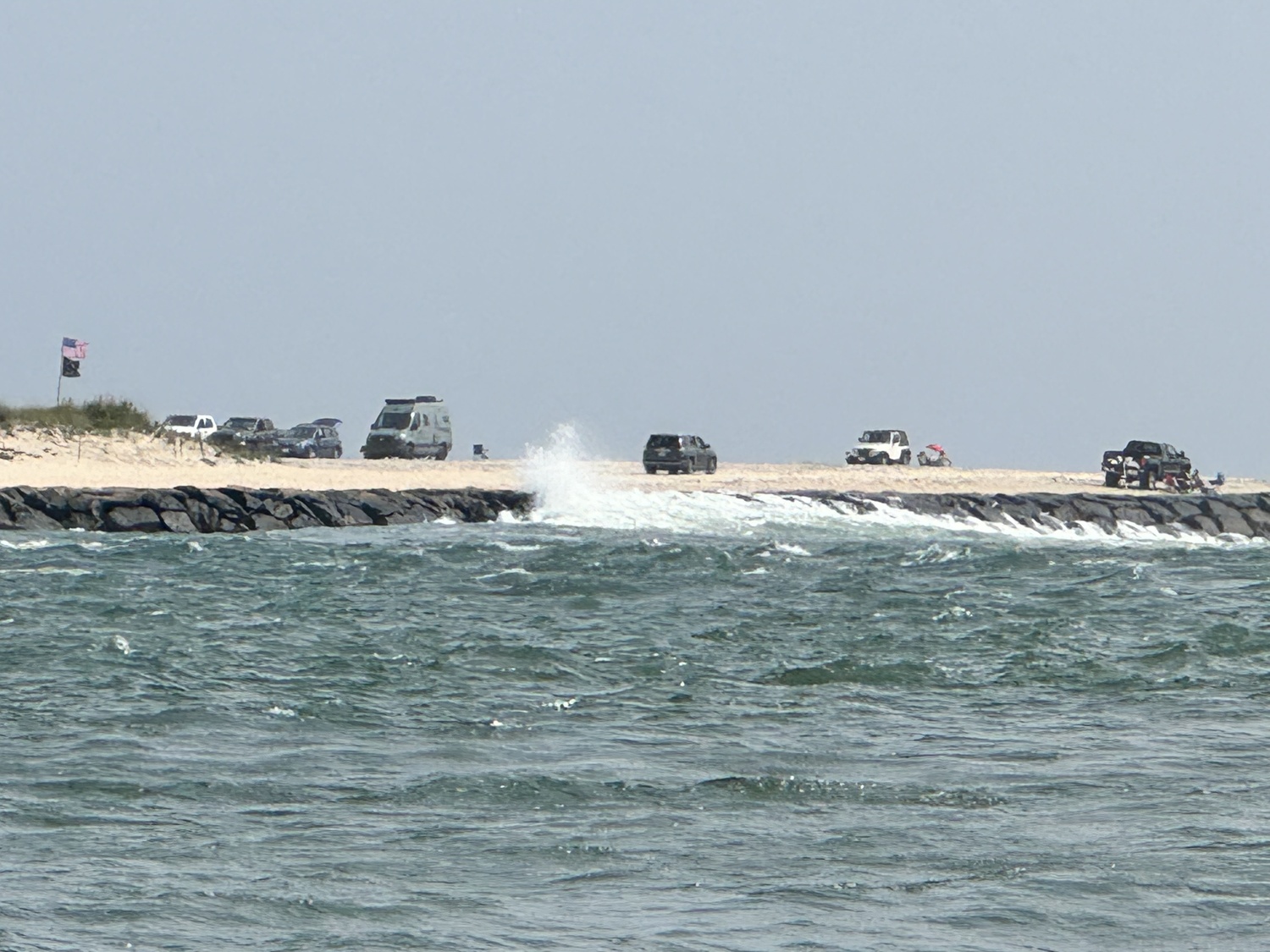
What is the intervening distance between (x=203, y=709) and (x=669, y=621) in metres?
7.56

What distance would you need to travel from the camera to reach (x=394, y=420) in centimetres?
5956

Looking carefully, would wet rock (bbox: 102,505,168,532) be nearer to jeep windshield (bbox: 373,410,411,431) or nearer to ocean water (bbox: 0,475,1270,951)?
ocean water (bbox: 0,475,1270,951)

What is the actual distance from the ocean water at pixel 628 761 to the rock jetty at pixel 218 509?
877 cm

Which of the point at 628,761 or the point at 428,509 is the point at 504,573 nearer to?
the point at 428,509

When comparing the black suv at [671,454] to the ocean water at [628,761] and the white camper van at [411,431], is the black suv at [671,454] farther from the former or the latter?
the ocean water at [628,761]

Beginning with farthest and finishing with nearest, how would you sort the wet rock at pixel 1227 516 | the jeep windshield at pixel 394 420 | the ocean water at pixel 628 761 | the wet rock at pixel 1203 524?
1. the jeep windshield at pixel 394 420
2. the wet rock at pixel 1227 516
3. the wet rock at pixel 1203 524
4. the ocean water at pixel 628 761

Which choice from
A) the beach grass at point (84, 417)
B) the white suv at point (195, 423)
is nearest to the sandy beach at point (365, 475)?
the beach grass at point (84, 417)

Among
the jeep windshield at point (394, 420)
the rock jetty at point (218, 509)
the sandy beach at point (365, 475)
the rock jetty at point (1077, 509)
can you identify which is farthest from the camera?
the jeep windshield at point (394, 420)

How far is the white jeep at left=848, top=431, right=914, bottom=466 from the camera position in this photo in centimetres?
6756

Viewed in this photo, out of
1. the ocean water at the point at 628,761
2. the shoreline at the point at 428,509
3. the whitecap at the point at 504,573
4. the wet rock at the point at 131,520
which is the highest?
the shoreline at the point at 428,509

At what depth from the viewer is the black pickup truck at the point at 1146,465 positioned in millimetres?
54531

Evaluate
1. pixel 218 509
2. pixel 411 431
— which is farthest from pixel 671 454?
pixel 218 509

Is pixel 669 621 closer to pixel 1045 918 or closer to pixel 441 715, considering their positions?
pixel 441 715

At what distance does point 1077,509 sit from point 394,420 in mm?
25156
